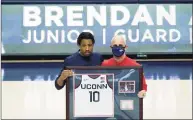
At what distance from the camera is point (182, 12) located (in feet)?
20.2

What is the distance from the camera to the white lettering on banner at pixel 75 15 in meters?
6.05

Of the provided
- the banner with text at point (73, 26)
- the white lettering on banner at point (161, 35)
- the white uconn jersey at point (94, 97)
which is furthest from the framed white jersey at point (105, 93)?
the white lettering on banner at point (161, 35)

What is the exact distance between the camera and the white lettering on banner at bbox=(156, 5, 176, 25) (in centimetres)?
611

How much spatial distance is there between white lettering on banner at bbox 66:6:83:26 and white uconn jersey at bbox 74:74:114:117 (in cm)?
276

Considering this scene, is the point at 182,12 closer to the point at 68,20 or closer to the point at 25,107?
the point at 68,20

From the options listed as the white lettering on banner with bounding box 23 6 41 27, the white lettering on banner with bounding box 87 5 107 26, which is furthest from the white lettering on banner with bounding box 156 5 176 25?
the white lettering on banner with bounding box 23 6 41 27

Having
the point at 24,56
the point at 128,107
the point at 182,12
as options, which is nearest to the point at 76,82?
the point at 128,107

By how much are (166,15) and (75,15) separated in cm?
113

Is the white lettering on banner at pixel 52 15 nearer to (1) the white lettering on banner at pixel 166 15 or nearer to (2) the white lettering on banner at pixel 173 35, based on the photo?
(1) the white lettering on banner at pixel 166 15

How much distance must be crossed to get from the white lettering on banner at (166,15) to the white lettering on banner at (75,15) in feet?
3.14

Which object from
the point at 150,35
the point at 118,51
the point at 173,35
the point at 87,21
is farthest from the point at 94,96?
the point at 173,35

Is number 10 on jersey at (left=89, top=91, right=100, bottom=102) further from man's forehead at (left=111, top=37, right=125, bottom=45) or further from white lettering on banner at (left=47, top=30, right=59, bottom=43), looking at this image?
white lettering on banner at (left=47, top=30, right=59, bottom=43)

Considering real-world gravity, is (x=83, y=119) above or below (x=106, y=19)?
below

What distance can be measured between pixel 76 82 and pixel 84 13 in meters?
2.82
